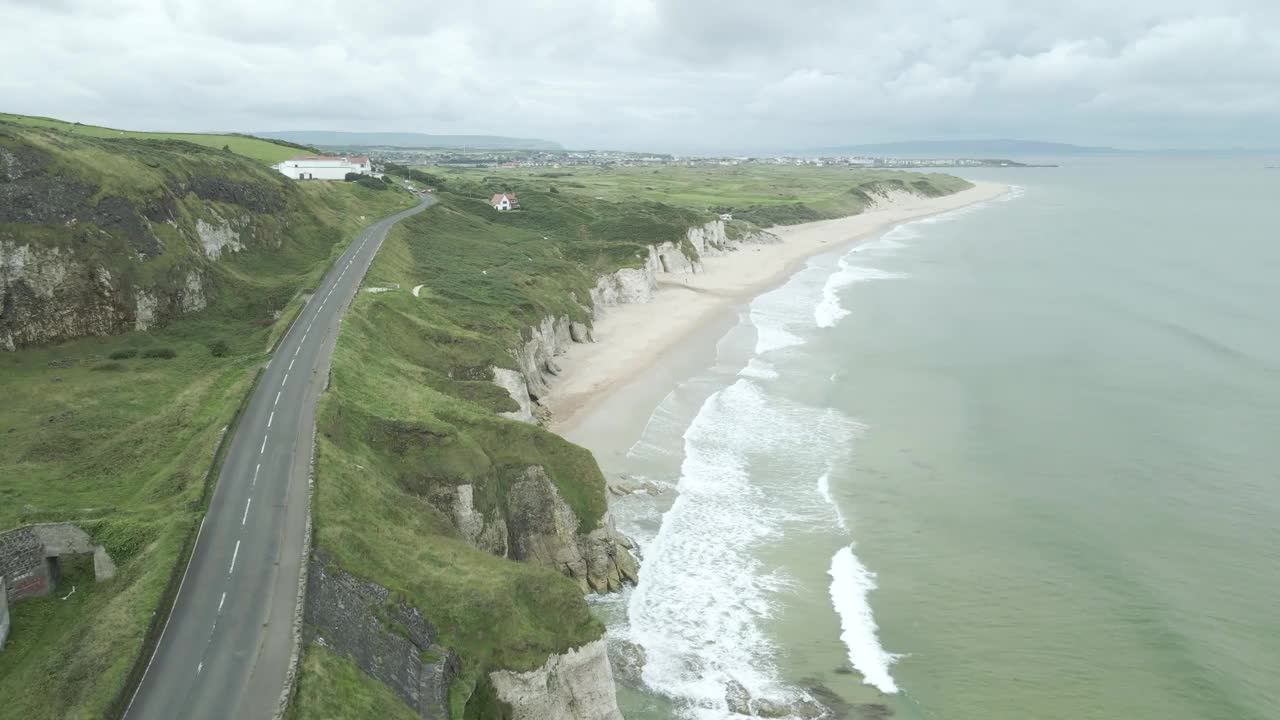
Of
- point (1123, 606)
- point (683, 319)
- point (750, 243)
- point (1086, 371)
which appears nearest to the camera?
point (1123, 606)

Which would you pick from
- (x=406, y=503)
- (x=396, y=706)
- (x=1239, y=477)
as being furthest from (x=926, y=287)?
(x=396, y=706)

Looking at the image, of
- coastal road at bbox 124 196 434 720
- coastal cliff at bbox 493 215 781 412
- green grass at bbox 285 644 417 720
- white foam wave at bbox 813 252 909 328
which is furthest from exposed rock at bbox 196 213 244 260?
white foam wave at bbox 813 252 909 328

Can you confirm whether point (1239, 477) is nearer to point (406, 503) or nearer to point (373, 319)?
point (406, 503)

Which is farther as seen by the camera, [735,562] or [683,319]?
[683,319]

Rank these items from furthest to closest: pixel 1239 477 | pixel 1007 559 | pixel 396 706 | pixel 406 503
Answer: pixel 1239 477 → pixel 1007 559 → pixel 406 503 → pixel 396 706

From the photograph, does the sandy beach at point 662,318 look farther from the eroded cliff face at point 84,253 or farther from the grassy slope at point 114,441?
the eroded cliff face at point 84,253

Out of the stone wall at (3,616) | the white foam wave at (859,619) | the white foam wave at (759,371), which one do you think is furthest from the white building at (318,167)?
the white foam wave at (859,619)

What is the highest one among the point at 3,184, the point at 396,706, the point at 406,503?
the point at 3,184

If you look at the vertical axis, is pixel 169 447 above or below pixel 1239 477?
above

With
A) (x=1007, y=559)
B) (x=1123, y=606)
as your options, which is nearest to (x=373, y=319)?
(x=1007, y=559)
